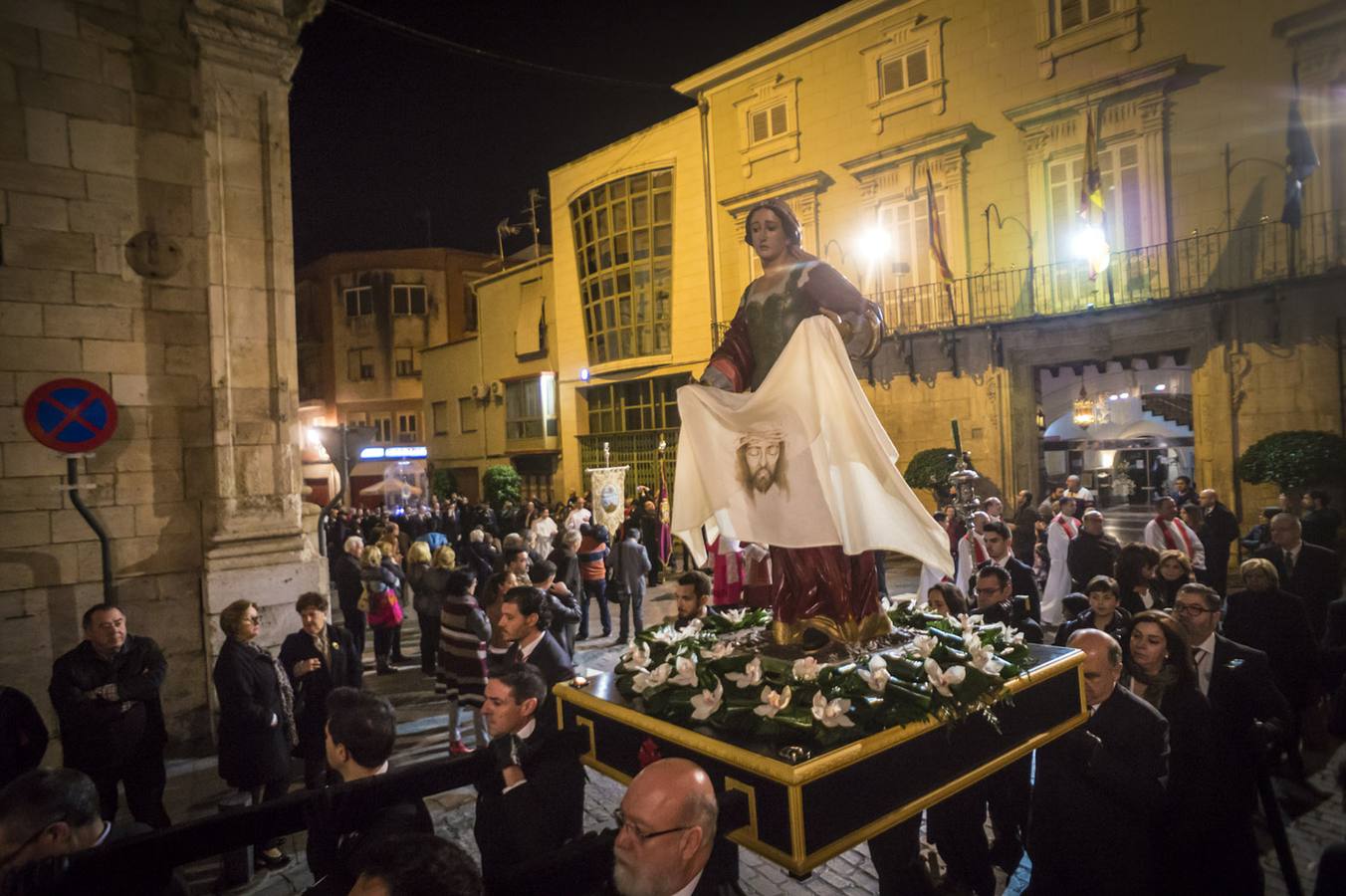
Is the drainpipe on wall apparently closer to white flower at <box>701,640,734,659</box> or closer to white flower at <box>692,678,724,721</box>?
white flower at <box>701,640,734,659</box>

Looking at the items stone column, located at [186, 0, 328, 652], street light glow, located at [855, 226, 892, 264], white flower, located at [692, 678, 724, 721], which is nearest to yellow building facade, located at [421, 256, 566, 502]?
street light glow, located at [855, 226, 892, 264]

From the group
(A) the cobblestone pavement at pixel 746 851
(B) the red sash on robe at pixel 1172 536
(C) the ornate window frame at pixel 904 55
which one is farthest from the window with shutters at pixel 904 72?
(A) the cobblestone pavement at pixel 746 851

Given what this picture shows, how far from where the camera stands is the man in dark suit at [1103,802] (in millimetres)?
3125

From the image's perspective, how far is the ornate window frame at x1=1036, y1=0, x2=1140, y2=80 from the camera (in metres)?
15.2

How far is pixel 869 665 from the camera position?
3.23m

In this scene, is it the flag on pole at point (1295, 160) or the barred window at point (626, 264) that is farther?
the barred window at point (626, 264)

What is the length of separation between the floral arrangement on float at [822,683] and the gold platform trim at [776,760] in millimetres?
45

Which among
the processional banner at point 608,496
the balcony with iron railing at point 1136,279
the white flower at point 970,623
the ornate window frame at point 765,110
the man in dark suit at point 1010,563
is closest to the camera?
the white flower at point 970,623

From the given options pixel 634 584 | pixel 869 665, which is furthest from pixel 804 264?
pixel 634 584

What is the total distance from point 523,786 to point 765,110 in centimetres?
2125

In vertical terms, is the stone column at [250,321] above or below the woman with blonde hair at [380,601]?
above

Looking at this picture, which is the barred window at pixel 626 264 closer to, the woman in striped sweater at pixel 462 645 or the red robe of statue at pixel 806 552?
the woman in striped sweater at pixel 462 645

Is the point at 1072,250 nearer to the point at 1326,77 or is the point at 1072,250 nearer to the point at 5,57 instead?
the point at 1326,77

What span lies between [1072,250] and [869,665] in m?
16.2
